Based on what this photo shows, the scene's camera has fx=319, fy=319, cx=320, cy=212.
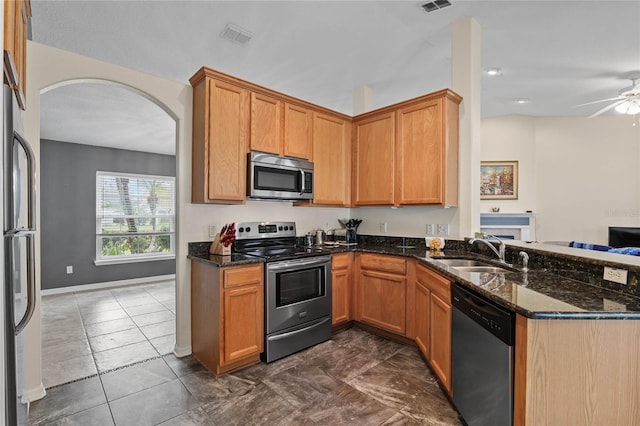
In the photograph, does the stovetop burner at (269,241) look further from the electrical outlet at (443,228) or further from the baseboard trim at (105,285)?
the baseboard trim at (105,285)

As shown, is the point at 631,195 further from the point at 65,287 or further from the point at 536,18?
the point at 65,287

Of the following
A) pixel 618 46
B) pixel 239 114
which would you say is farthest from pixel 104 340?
pixel 618 46

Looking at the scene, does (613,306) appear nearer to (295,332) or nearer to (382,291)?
(382,291)

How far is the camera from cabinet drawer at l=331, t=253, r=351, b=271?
327 cm

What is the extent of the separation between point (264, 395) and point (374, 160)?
260cm

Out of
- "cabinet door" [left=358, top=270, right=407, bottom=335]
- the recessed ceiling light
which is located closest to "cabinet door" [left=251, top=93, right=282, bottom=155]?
"cabinet door" [left=358, top=270, right=407, bottom=335]

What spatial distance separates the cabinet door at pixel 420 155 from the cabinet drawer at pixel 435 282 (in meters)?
0.77

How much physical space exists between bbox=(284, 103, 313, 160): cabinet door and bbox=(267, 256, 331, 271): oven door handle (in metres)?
1.12

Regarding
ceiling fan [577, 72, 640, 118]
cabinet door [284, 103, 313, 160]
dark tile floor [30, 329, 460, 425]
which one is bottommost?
dark tile floor [30, 329, 460, 425]

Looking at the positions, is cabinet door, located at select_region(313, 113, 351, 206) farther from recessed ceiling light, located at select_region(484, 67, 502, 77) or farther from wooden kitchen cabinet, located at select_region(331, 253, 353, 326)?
recessed ceiling light, located at select_region(484, 67, 502, 77)

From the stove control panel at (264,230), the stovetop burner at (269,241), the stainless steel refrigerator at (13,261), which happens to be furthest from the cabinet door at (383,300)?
the stainless steel refrigerator at (13,261)

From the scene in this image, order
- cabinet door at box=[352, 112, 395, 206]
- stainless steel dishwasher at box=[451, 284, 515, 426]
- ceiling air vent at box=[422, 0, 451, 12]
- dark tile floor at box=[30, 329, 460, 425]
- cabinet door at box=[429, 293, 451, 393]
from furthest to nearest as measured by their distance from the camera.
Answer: cabinet door at box=[352, 112, 395, 206] → ceiling air vent at box=[422, 0, 451, 12] → cabinet door at box=[429, 293, 451, 393] → dark tile floor at box=[30, 329, 460, 425] → stainless steel dishwasher at box=[451, 284, 515, 426]

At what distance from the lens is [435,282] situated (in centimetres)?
244

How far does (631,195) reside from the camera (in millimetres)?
5688
